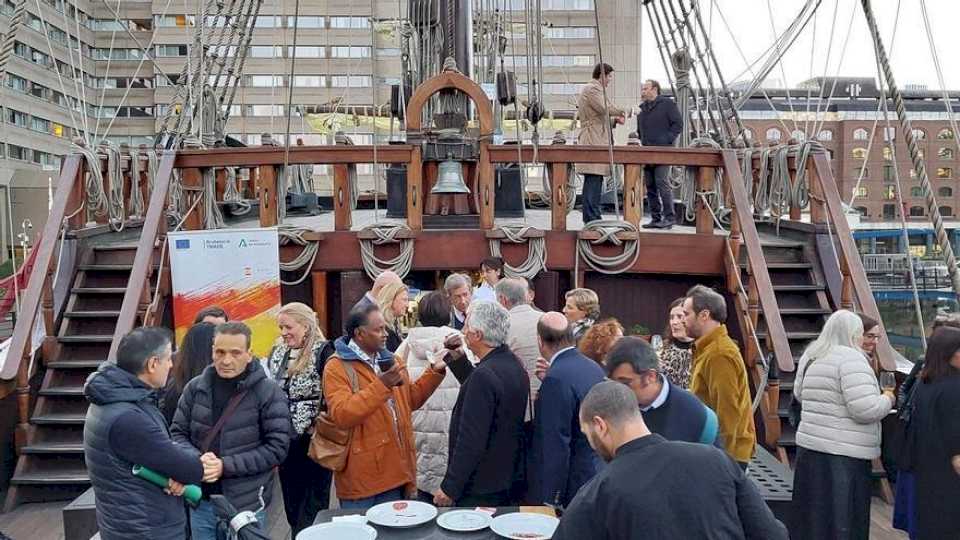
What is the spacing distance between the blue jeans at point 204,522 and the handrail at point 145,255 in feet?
7.02

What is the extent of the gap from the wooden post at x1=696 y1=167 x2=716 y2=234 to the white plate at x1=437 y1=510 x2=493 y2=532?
414 centimetres

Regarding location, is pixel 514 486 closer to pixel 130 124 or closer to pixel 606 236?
pixel 606 236

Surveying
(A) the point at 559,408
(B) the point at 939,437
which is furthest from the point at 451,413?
(B) the point at 939,437

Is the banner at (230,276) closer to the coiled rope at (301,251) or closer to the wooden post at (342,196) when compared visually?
the coiled rope at (301,251)

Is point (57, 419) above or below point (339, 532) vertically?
below

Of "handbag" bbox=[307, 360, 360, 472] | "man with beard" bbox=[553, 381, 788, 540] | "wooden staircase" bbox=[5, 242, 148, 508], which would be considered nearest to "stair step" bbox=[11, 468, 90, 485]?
"wooden staircase" bbox=[5, 242, 148, 508]

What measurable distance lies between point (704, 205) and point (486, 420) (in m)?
3.71

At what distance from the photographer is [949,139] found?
202 feet

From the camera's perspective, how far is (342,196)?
6.52 meters

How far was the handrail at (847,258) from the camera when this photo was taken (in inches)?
201

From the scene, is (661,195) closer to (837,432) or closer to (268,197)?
(268,197)

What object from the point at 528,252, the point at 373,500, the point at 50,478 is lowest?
the point at 50,478

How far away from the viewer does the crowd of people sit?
2.88 metres

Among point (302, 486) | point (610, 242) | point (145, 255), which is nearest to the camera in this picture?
point (302, 486)
